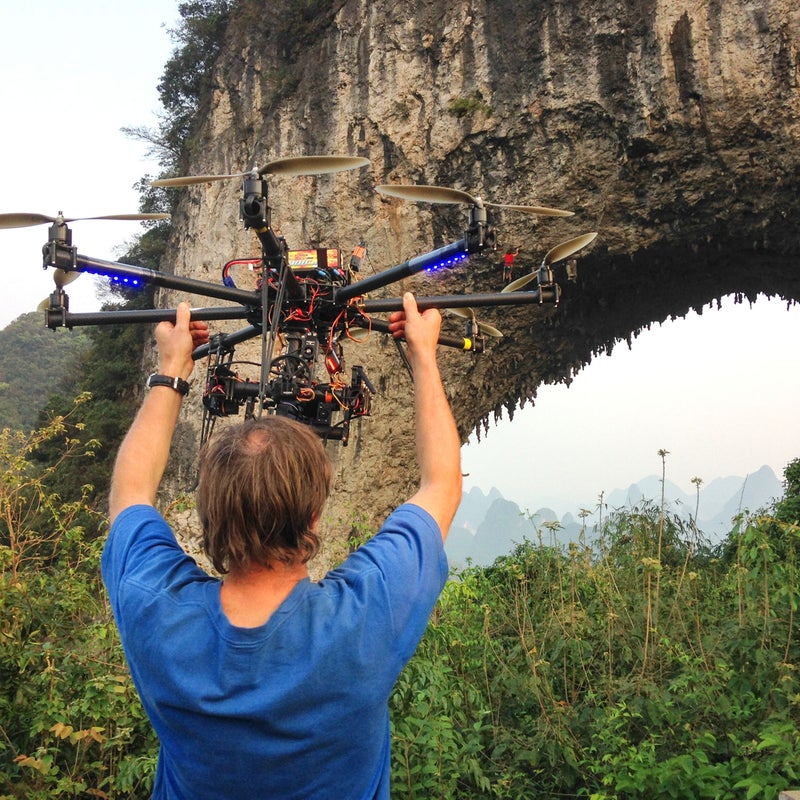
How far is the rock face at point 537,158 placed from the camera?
941 cm

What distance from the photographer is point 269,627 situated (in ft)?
4.23

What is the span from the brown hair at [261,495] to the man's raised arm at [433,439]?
227 mm

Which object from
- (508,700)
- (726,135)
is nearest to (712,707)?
(508,700)

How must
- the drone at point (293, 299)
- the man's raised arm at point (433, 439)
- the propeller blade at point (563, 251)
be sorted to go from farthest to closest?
1. the propeller blade at point (563, 251)
2. the drone at point (293, 299)
3. the man's raised arm at point (433, 439)

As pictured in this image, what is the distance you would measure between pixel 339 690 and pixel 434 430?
1.79 feet

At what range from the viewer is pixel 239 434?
1.40m

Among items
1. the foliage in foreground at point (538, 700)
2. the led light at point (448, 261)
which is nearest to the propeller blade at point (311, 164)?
the led light at point (448, 261)

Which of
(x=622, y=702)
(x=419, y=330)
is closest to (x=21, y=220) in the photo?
(x=419, y=330)

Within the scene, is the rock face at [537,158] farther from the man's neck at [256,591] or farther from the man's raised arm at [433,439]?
the man's neck at [256,591]

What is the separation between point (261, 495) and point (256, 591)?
177mm

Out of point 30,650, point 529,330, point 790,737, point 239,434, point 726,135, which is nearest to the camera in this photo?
point 239,434

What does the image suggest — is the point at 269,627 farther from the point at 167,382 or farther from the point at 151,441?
the point at 167,382

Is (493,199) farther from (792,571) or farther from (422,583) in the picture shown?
(422,583)

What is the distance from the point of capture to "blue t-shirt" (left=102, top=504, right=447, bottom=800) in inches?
49.9
